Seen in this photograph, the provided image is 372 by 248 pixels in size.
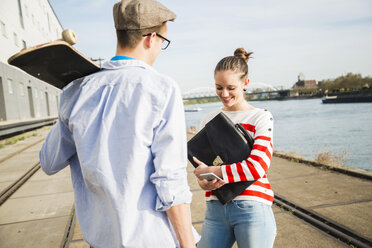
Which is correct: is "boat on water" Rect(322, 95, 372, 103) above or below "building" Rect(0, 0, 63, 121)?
below

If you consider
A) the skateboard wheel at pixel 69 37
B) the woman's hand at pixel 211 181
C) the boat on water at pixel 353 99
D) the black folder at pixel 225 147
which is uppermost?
the skateboard wheel at pixel 69 37

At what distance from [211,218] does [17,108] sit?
79.9ft

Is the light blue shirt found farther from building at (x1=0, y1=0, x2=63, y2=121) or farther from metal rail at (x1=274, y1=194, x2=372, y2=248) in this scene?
building at (x1=0, y1=0, x2=63, y2=121)

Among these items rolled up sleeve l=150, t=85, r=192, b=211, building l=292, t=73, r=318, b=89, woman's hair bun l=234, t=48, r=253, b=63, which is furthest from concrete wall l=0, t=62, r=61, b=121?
building l=292, t=73, r=318, b=89

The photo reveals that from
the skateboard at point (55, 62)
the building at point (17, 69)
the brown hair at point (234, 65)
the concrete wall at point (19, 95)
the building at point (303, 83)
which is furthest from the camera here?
the building at point (303, 83)

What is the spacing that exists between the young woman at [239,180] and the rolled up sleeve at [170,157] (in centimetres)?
64

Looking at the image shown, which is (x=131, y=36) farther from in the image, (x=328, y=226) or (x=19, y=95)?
(x=19, y=95)

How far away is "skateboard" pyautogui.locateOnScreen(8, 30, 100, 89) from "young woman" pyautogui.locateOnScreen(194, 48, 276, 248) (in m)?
0.93

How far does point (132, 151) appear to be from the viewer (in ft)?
3.41

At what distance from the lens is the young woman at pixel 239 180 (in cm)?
165

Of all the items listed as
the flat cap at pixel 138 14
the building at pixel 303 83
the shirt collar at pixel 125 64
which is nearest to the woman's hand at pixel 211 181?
the shirt collar at pixel 125 64

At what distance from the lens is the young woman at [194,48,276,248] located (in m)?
1.65

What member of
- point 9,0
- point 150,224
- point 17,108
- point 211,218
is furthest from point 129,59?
point 9,0

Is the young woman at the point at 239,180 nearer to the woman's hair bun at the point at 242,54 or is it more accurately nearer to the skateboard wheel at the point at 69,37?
the woman's hair bun at the point at 242,54
